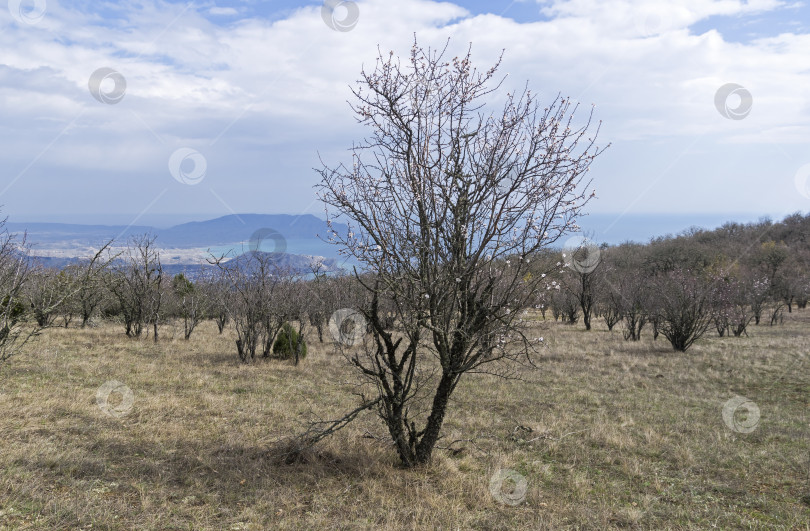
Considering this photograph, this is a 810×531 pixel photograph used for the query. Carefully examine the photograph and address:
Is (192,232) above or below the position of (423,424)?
above

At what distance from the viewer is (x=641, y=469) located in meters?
6.98

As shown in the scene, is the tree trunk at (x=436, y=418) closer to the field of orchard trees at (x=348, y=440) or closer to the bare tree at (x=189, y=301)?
the field of orchard trees at (x=348, y=440)

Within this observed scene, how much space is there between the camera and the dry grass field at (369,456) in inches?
199

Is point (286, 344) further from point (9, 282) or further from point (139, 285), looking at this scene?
point (9, 282)

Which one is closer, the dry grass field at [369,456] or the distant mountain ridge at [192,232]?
the dry grass field at [369,456]

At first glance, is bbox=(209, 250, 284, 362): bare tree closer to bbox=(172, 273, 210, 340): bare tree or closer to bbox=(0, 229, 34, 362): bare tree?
bbox=(172, 273, 210, 340): bare tree

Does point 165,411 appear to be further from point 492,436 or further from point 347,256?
point 492,436

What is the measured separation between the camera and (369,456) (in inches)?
264

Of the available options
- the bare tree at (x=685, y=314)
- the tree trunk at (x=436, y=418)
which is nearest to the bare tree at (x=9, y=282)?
the tree trunk at (x=436, y=418)

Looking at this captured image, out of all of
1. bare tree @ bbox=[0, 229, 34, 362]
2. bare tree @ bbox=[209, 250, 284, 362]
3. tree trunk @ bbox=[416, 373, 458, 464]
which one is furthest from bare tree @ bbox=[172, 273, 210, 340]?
tree trunk @ bbox=[416, 373, 458, 464]

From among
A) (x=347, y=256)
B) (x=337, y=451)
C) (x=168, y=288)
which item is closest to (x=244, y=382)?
(x=337, y=451)

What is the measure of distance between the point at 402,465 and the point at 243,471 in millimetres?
2123

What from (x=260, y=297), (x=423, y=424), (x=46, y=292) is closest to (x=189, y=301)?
(x=260, y=297)

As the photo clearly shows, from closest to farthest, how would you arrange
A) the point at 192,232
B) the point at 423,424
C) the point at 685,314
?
the point at 423,424 < the point at 685,314 < the point at 192,232
